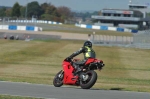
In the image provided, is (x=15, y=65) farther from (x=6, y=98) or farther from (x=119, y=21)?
(x=119, y=21)

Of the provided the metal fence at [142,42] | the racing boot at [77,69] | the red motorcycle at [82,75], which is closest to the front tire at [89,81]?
the red motorcycle at [82,75]

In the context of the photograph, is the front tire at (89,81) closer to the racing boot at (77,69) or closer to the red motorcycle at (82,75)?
the red motorcycle at (82,75)

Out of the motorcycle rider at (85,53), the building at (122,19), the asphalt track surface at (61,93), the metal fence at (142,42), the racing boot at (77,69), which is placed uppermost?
the motorcycle rider at (85,53)

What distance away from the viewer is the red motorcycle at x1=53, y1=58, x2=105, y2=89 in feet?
49.1

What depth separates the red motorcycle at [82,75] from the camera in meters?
15.0

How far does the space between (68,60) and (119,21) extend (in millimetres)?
156854

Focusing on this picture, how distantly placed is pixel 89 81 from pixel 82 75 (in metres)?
0.34

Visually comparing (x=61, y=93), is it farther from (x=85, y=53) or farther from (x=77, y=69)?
(x=85, y=53)

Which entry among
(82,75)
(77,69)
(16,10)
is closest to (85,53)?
(77,69)

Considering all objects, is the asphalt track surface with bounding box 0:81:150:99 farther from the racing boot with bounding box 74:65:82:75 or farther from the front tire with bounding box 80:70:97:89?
the racing boot with bounding box 74:65:82:75

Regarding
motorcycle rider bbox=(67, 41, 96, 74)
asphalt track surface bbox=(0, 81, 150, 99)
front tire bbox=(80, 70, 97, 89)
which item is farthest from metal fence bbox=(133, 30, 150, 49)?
asphalt track surface bbox=(0, 81, 150, 99)

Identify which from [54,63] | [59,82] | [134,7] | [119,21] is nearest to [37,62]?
[54,63]

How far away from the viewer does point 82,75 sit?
15297 mm

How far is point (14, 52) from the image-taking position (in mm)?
43500
